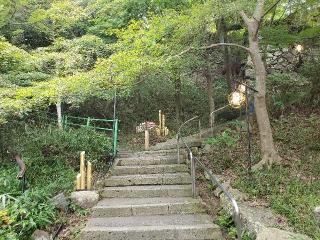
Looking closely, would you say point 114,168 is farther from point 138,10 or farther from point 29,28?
point 29,28

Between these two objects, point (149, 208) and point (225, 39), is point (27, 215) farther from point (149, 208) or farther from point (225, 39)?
point (225, 39)

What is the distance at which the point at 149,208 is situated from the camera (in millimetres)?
7262

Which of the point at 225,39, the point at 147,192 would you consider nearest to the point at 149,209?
the point at 147,192

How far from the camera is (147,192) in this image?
8148mm

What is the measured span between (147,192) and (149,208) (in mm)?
902

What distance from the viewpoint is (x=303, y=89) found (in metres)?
14.1

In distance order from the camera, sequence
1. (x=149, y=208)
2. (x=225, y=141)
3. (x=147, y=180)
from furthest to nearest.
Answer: (x=225, y=141), (x=147, y=180), (x=149, y=208)

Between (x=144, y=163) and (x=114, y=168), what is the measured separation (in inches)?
35.1

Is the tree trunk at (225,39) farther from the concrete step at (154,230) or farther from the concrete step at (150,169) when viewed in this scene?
the concrete step at (154,230)

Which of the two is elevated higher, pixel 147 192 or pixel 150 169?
pixel 150 169

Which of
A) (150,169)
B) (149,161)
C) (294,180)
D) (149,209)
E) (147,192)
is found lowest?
(149,209)

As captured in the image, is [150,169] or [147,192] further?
[150,169]

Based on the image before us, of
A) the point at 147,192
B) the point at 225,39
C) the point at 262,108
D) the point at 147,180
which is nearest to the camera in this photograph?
the point at 147,192

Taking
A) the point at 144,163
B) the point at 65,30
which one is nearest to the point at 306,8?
the point at 144,163
